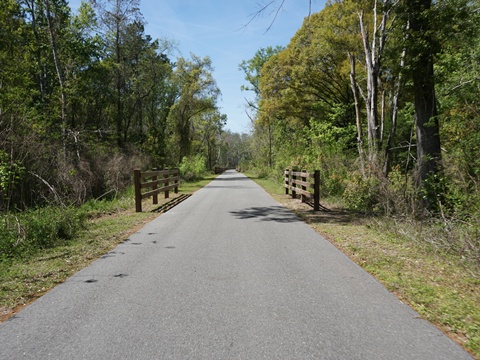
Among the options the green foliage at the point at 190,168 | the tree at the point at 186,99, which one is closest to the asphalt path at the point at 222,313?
the green foliage at the point at 190,168

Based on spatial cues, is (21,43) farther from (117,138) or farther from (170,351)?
(170,351)

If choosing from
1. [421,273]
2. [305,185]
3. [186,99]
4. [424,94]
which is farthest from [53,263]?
[186,99]

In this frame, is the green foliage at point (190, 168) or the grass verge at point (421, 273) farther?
the green foliage at point (190, 168)

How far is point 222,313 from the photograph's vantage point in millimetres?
3346

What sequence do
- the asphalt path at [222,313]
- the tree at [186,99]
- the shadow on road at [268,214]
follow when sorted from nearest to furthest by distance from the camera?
1. the asphalt path at [222,313]
2. the shadow on road at [268,214]
3. the tree at [186,99]

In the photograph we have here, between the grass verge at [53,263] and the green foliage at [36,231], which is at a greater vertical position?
the green foliage at [36,231]

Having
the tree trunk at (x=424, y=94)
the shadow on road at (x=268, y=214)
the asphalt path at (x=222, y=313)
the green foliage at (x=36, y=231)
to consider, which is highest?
the tree trunk at (x=424, y=94)

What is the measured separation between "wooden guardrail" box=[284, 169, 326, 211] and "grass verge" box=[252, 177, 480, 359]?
255 cm

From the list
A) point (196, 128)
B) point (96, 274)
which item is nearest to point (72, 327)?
point (96, 274)

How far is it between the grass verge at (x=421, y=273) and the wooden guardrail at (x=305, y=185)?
2.55m

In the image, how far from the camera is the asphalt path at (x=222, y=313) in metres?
2.68

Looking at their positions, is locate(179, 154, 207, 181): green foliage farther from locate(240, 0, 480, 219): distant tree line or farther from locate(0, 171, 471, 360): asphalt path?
locate(0, 171, 471, 360): asphalt path

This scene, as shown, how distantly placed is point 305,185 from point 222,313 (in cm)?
857

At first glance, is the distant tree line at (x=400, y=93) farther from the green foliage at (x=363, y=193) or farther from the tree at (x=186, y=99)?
the tree at (x=186, y=99)
